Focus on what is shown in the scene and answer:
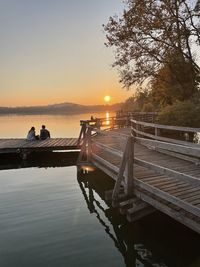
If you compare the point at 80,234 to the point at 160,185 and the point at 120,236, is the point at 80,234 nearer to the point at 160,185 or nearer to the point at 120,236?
the point at 120,236

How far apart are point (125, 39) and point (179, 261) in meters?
26.0

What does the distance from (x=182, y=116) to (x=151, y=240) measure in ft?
46.8

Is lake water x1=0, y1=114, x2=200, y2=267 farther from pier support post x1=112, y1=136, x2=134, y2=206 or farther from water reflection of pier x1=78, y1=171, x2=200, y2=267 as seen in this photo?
pier support post x1=112, y1=136, x2=134, y2=206

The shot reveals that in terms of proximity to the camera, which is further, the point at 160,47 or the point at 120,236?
the point at 160,47

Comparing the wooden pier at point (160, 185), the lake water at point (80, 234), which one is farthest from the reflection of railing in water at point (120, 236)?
the wooden pier at point (160, 185)

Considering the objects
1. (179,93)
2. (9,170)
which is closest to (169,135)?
(179,93)

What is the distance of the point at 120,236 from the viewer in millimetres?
8867

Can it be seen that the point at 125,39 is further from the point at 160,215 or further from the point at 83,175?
the point at 160,215

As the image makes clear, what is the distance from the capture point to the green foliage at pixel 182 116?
2108 centimetres

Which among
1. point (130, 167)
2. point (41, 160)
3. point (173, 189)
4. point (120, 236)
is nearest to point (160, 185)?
point (173, 189)

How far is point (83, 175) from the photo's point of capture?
55.0ft

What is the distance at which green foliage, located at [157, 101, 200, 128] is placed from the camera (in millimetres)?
21078

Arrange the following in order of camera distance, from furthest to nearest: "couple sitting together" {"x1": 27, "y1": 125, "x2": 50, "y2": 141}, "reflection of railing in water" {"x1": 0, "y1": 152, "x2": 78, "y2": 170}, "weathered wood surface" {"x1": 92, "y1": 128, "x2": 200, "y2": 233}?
"couple sitting together" {"x1": 27, "y1": 125, "x2": 50, "y2": 141}, "reflection of railing in water" {"x1": 0, "y1": 152, "x2": 78, "y2": 170}, "weathered wood surface" {"x1": 92, "y1": 128, "x2": 200, "y2": 233}

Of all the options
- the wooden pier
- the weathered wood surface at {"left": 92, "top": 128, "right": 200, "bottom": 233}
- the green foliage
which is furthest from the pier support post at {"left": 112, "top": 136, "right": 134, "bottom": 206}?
the green foliage
